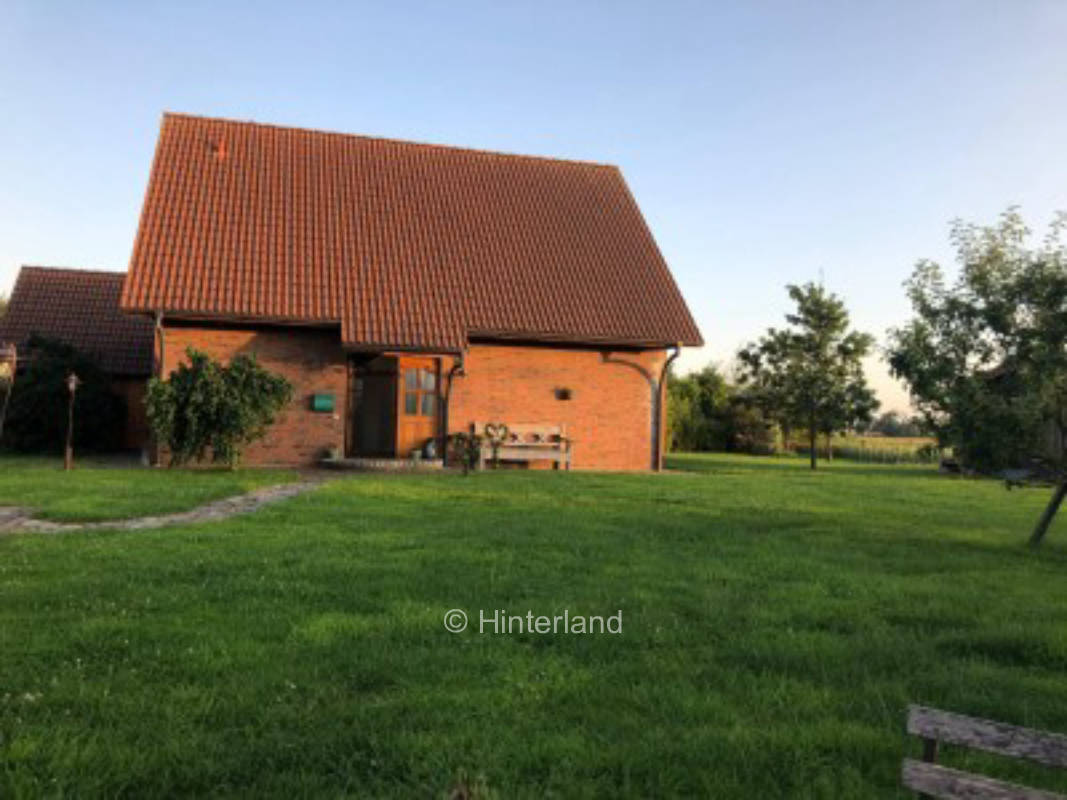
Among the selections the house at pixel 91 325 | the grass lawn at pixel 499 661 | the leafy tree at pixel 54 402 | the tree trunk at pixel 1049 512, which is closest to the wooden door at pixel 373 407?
the leafy tree at pixel 54 402

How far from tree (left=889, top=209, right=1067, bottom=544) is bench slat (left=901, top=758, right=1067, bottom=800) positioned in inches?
309

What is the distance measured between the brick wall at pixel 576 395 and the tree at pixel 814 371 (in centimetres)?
1029

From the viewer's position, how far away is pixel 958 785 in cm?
246

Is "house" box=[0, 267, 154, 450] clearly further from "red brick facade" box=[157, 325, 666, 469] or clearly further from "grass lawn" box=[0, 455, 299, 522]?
"red brick facade" box=[157, 325, 666, 469]

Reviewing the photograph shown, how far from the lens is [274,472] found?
16344 millimetres

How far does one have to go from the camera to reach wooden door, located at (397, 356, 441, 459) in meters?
18.8

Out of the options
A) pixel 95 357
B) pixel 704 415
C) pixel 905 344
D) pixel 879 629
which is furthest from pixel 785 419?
pixel 879 629

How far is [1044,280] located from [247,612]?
31.5 feet

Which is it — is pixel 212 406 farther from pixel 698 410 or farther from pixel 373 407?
pixel 698 410

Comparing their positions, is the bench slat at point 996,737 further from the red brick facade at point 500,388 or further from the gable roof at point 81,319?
the gable roof at point 81,319

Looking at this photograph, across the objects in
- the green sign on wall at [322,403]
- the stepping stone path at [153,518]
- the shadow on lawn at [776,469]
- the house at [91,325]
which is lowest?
the stepping stone path at [153,518]

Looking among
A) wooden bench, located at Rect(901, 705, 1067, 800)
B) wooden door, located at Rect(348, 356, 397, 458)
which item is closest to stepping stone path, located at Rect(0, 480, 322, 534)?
wooden door, located at Rect(348, 356, 397, 458)

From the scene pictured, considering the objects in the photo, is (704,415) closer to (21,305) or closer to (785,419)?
(785,419)

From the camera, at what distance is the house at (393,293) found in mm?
18094
